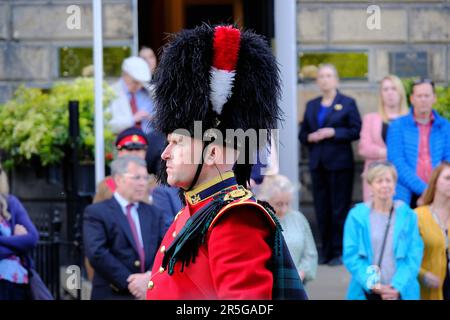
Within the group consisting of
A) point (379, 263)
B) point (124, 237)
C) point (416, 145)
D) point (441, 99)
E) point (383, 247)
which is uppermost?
point (441, 99)

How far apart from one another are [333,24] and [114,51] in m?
1.92

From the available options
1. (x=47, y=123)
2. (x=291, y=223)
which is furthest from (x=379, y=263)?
(x=47, y=123)

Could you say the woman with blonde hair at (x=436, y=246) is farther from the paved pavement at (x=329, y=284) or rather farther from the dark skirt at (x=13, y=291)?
the dark skirt at (x=13, y=291)

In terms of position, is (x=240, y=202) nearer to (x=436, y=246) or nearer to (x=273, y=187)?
(x=273, y=187)

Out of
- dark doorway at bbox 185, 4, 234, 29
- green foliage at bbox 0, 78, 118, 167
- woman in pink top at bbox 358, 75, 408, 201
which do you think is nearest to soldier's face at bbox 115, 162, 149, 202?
green foliage at bbox 0, 78, 118, 167

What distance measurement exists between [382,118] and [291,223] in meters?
2.25

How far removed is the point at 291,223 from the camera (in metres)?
8.24

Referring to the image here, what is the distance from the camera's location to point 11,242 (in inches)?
337

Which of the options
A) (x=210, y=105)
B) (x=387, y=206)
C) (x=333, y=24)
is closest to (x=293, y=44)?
(x=333, y=24)

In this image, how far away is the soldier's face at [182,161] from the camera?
4.82 meters

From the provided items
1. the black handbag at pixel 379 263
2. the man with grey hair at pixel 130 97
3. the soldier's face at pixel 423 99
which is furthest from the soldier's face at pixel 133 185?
the soldier's face at pixel 423 99

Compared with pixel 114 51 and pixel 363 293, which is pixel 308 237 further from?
pixel 114 51

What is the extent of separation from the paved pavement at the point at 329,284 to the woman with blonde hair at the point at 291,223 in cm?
108

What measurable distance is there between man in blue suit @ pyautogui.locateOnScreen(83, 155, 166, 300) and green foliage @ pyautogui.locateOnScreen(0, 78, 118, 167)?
2185 millimetres
